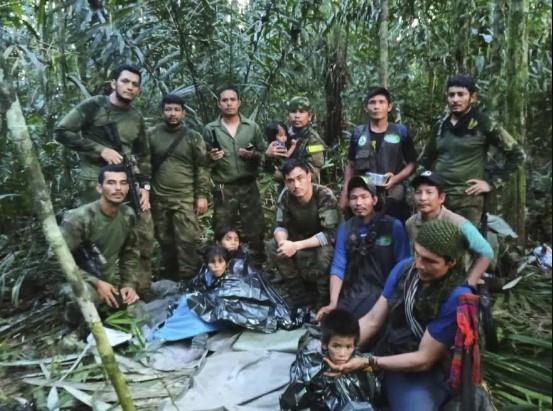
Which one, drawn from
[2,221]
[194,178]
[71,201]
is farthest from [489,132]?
[2,221]

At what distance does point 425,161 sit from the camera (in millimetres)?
4746

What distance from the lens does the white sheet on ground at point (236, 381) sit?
337 cm

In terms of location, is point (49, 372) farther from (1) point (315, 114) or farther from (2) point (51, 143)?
(1) point (315, 114)

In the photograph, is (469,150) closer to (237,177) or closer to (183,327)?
(237,177)

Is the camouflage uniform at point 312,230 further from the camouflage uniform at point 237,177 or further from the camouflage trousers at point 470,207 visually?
the camouflage trousers at point 470,207

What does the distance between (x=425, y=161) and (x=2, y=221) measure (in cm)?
426

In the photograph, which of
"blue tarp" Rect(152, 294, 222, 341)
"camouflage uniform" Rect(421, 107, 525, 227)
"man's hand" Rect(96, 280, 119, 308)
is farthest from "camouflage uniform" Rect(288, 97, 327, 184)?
"man's hand" Rect(96, 280, 119, 308)

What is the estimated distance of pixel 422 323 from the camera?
2906 millimetres

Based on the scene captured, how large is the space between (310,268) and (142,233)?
5.17ft

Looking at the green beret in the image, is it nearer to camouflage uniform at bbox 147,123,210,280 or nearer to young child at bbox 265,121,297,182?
young child at bbox 265,121,297,182

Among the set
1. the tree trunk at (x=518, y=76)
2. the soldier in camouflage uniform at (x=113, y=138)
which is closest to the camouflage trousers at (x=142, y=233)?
the soldier in camouflage uniform at (x=113, y=138)

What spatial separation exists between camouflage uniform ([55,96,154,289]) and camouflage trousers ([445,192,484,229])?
2.68 m

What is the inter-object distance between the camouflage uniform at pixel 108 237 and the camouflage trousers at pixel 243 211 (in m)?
1.03

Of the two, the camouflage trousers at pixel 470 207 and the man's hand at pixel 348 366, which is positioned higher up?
the camouflage trousers at pixel 470 207
